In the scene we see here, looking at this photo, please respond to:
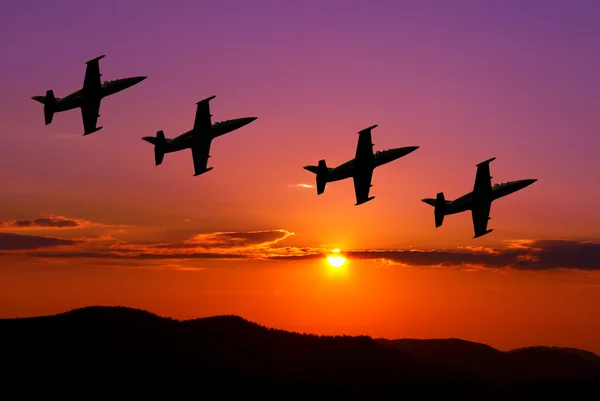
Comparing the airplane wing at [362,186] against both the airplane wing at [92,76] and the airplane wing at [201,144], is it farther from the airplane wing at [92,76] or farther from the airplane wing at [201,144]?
the airplane wing at [92,76]

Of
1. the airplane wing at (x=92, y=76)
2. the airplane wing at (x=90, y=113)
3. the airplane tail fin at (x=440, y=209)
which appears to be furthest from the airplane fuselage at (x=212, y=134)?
the airplane tail fin at (x=440, y=209)

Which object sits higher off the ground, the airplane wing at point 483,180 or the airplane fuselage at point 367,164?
the airplane fuselage at point 367,164

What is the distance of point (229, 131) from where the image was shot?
383 feet

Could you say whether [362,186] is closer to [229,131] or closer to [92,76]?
[229,131]

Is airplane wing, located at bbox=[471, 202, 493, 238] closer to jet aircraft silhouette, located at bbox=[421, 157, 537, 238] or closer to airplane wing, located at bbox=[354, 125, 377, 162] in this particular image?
jet aircraft silhouette, located at bbox=[421, 157, 537, 238]

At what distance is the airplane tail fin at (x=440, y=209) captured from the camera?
119 metres

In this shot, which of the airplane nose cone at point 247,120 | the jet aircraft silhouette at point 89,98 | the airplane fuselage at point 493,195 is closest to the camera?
the jet aircraft silhouette at point 89,98

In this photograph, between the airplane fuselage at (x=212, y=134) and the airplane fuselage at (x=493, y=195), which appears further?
the airplane fuselage at (x=493, y=195)

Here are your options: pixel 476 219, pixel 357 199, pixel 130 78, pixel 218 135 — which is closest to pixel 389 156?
pixel 357 199

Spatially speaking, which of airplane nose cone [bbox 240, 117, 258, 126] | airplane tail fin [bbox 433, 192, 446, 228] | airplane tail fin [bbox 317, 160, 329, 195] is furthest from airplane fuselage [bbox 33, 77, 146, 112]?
airplane tail fin [bbox 433, 192, 446, 228]

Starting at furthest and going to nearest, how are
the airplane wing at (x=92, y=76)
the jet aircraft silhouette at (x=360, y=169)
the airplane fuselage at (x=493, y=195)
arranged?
the jet aircraft silhouette at (x=360, y=169)
the airplane fuselage at (x=493, y=195)
the airplane wing at (x=92, y=76)

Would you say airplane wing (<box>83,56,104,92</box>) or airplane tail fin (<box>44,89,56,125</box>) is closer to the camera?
airplane wing (<box>83,56,104,92</box>)

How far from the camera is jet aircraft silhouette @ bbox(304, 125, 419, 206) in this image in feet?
394

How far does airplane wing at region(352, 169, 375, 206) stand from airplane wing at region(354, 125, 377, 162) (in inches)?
134
